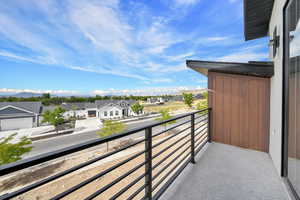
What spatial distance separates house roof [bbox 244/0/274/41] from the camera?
2709 mm

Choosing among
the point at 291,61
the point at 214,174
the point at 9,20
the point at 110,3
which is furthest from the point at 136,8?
the point at 9,20

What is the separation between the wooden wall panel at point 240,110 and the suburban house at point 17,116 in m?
28.4

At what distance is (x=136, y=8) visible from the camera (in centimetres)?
682

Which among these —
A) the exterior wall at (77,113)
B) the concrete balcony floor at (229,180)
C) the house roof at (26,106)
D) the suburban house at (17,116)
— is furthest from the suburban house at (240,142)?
the exterior wall at (77,113)

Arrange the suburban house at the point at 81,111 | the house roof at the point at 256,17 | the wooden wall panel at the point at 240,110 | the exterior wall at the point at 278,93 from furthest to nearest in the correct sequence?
1. the suburban house at the point at 81,111
2. the house roof at the point at 256,17
3. the wooden wall panel at the point at 240,110
4. the exterior wall at the point at 278,93

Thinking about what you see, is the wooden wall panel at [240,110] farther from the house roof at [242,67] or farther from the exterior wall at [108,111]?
the exterior wall at [108,111]

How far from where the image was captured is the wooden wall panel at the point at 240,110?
8.51 ft

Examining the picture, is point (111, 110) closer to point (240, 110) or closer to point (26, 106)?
point (26, 106)

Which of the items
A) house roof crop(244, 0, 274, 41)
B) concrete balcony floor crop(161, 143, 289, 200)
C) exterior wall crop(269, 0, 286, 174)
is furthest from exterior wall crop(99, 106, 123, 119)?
exterior wall crop(269, 0, 286, 174)

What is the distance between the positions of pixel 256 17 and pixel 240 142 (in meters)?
3.06

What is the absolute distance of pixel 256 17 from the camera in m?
3.15

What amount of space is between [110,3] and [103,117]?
25.4 metres

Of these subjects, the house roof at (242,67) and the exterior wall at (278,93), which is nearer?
the exterior wall at (278,93)

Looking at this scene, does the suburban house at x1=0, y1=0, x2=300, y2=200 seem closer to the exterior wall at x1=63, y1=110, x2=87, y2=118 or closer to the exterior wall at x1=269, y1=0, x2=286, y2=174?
the exterior wall at x1=269, y1=0, x2=286, y2=174
